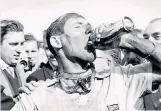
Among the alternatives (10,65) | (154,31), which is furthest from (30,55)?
(154,31)

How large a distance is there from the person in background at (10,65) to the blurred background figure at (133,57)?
2.02 feet

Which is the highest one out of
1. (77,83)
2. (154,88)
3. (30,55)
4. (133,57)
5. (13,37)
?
(13,37)

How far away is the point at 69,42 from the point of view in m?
2.61

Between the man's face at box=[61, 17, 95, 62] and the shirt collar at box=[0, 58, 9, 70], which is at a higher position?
the man's face at box=[61, 17, 95, 62]

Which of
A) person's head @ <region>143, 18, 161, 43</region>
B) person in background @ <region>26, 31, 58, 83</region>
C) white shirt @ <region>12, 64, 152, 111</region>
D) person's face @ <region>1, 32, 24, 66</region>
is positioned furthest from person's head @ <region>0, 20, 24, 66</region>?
person's head @ <region>143, 18, 161, 43</region>

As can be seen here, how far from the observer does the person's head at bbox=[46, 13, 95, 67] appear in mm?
2604

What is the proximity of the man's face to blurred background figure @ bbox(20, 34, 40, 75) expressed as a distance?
0.17 meters

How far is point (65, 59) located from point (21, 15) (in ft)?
1.21

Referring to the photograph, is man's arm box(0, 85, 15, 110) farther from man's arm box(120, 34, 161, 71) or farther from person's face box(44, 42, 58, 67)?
man's arm box(120, 34, 161, 71)

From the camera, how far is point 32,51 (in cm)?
259

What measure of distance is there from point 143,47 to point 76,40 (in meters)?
0.41

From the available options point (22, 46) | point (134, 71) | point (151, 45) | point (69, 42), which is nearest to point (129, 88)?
point (134, 71)

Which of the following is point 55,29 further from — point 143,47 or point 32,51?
point 143,47

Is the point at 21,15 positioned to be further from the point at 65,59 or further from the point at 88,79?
the point at 88,79
